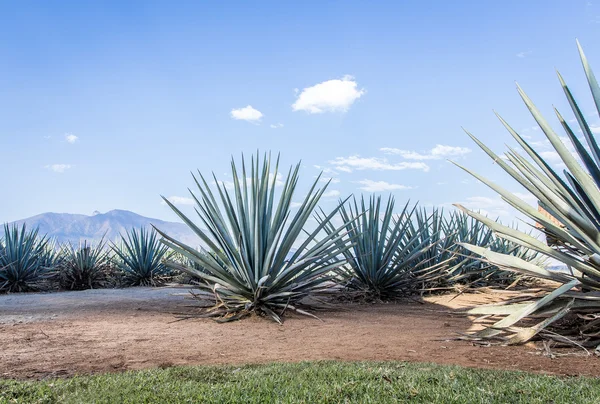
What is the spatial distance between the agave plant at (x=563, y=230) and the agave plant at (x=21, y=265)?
1166 centimetres

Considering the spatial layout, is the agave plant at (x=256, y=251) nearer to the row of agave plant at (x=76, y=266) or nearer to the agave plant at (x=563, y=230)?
the agave plant at (x=563, y=230)

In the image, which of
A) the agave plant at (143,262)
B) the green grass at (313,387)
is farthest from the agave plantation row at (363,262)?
the green grass at (313,387)

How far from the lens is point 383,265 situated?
8.88 meters

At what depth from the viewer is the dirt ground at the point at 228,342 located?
173 inches

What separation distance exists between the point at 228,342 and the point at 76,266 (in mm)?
9916

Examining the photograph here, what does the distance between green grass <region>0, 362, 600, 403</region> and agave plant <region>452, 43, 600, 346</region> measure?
4.28 feet

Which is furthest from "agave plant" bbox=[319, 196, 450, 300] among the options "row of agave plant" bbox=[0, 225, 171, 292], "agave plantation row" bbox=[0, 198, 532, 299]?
"row of agave plant" bbox=[0, 225, 171, 292]

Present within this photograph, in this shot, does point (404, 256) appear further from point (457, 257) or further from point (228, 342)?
point (228, 342)

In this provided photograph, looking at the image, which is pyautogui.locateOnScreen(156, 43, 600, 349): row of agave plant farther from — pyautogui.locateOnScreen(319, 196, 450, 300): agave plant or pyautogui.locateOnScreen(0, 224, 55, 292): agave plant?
pyautogui.locateOnScreen(0, 224, 55, 292): agave plant

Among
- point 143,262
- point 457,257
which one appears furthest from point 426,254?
point 143,262

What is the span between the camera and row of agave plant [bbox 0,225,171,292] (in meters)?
13.1

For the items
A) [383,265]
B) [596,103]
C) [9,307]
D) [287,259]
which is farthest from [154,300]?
[596,103]

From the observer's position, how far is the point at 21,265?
517 inches

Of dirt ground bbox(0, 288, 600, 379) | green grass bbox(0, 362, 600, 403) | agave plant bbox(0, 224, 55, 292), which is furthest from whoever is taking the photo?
agave plant bbox(0, 224, 55, 292)
